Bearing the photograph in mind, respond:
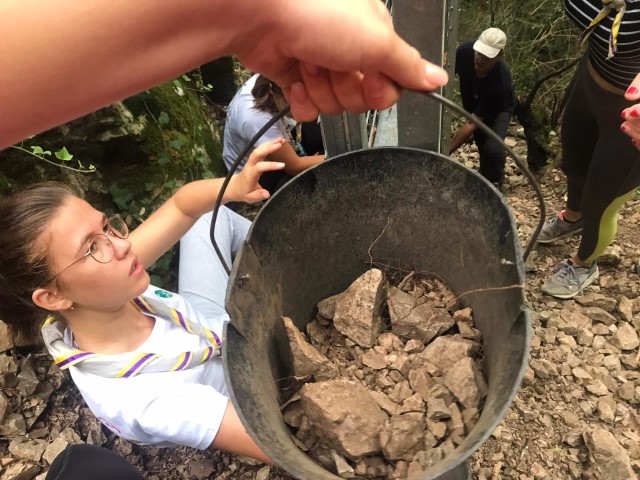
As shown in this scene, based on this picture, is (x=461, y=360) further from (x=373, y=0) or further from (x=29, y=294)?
(x=29, y=294)

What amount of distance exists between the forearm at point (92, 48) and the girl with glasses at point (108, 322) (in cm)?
58

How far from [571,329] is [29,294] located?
1.95 meters

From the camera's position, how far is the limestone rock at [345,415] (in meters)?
1.07

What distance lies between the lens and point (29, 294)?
1201 mm

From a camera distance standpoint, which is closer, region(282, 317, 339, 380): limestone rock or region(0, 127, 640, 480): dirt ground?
region(282, 317, 339, 380): limestone rock

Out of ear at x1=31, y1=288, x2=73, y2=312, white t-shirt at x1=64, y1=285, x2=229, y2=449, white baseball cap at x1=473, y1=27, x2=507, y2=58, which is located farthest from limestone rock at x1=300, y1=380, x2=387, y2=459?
white baseball cap at x1=473, y1=27, x2=507, y2=58

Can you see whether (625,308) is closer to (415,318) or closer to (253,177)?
(415,318)

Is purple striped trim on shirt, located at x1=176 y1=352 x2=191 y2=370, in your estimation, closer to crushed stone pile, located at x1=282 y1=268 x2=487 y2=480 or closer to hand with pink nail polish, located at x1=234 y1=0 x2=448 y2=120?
crushed stone pile, located at x1=282 y1=268 x2=487 y2=480

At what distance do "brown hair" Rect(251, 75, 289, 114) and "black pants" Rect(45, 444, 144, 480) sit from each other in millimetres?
1439

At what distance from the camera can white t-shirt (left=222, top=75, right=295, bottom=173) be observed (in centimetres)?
213

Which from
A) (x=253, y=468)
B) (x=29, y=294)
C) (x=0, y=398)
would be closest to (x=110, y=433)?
(x=0, y=398)

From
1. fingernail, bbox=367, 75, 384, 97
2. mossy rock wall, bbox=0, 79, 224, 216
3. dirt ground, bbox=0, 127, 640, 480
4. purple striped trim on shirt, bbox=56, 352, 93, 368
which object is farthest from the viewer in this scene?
mossy rock wall, bbox=0, 79, 224, 216

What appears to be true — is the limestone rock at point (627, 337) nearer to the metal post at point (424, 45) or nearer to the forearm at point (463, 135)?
the metal post at point (424, 45)

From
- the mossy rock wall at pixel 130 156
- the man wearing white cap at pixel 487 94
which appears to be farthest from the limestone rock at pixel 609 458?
the mossy rock wall at pixel 130 156
